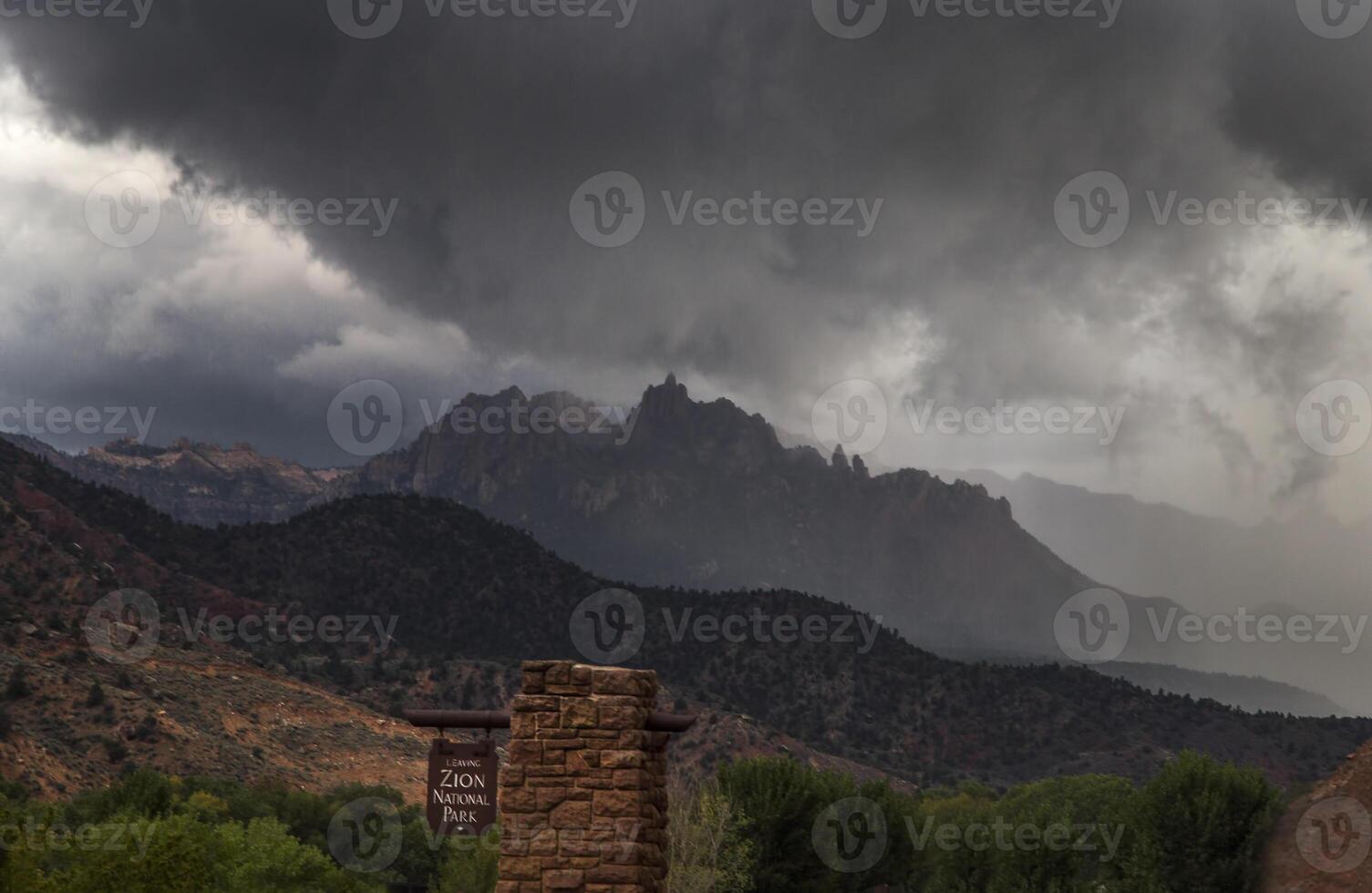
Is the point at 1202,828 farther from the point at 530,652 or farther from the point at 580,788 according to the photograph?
the point at 530,652

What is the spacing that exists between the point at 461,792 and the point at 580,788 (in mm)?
1478

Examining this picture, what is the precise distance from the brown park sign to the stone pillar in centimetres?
66

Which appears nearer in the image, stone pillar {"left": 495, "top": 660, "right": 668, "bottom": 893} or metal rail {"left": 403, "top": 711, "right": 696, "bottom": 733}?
stone pillar {"left": 495, "top": 660, "right": 668, "bottom": 893}

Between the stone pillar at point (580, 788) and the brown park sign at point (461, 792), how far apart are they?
0.66 meters

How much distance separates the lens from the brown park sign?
1095 centimetres

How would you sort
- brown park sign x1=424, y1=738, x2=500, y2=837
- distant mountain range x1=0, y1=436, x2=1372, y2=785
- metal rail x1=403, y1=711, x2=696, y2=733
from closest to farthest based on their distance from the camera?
1. metal rail x1=403, y1=711, x2=696, y2=733
2. brown park sign x1=424, y1=738, x2=500, y2=837
3. distant mountain range x1=0, y1=436, x2=1372, y2=785

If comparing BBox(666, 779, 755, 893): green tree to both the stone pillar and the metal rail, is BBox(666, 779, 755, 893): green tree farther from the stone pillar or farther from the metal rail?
the stone pillar

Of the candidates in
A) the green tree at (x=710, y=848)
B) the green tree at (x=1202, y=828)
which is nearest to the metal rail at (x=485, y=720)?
the green tree at (x=710, y=848)

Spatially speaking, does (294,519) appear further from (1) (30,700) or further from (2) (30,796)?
(2) (30,796)

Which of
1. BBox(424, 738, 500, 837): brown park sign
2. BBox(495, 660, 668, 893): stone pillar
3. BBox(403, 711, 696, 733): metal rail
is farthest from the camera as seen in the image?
BBox(424, 738, 500, 837): brown park sign

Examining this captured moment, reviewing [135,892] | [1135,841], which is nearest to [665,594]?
[1135,841]

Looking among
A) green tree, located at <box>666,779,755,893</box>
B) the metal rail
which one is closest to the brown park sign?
the metal rail

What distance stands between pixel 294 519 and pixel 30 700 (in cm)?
6677

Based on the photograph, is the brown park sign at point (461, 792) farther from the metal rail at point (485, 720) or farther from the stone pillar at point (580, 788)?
the stone pillar at point (580, 788)
